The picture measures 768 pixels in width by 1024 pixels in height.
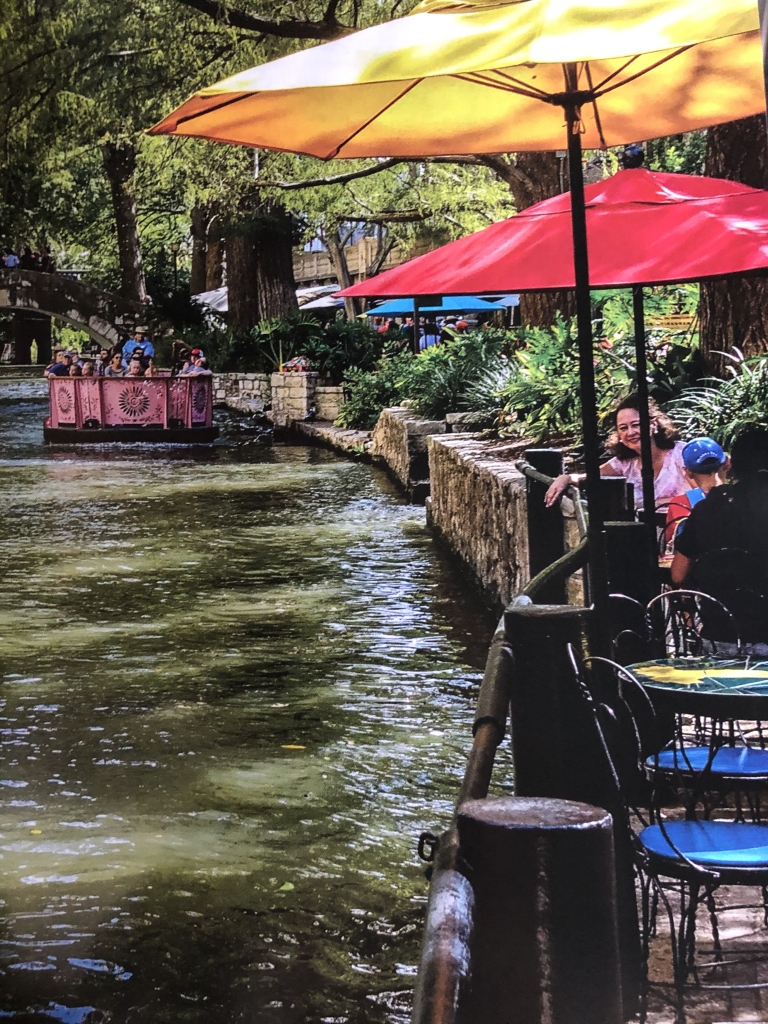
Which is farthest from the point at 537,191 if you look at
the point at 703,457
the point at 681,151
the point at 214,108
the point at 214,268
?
the point at 214,268

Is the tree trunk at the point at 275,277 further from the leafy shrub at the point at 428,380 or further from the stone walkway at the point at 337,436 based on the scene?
the leafy shrub at the point at 428,380

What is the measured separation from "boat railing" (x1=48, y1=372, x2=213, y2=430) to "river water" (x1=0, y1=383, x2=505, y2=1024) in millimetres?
14225

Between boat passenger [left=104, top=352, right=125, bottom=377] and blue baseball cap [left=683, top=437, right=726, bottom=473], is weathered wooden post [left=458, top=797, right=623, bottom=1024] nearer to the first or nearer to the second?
blue baseball cap [left=683, top=437, right=726, bottom=473]

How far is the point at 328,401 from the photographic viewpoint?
94.8 ft

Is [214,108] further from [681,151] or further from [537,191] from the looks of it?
[681,151]

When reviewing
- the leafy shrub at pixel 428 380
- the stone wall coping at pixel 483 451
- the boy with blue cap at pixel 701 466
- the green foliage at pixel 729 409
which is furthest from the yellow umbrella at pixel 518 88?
the leafy shrub at pixel 428 380

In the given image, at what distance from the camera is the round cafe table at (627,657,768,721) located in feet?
13.2

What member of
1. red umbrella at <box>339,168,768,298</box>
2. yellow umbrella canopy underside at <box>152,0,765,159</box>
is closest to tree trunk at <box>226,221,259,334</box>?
yellow umbrella canopy underside at <box>152,0,765,159</box>

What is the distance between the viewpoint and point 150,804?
6.09m

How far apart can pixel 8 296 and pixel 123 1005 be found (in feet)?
154

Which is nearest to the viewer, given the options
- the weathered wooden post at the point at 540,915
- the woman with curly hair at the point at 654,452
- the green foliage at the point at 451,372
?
the weathered wooden post at the point at 540,915

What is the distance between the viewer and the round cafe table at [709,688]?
158 inches

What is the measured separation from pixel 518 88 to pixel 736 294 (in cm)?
668

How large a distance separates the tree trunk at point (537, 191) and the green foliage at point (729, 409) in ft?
28.3
